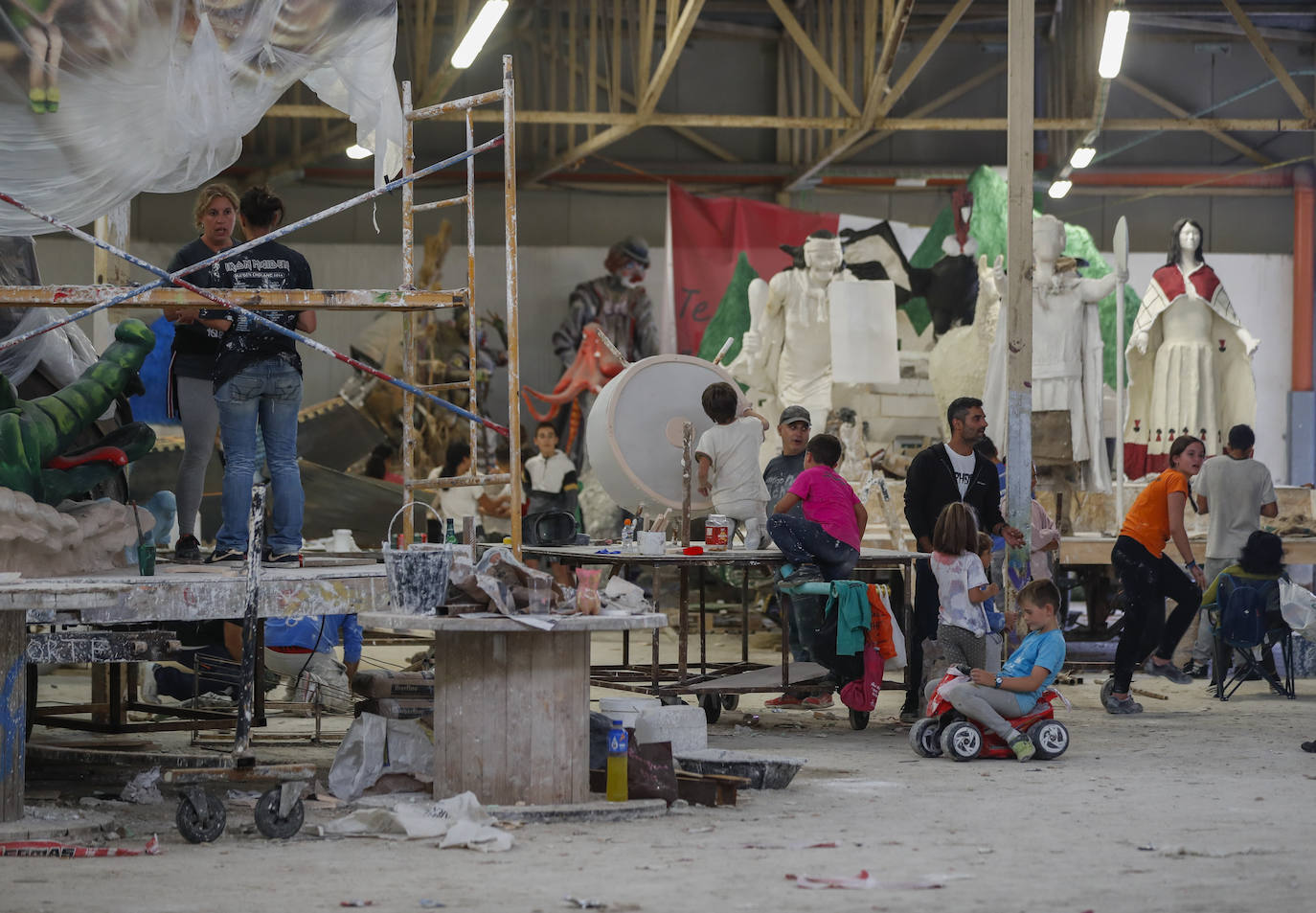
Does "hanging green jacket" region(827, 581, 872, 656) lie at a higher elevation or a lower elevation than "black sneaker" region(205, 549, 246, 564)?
lower

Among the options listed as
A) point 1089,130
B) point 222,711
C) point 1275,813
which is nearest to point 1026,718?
point 1275,813

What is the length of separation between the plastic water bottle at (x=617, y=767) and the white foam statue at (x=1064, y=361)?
7.73 m

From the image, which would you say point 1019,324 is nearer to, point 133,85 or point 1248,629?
point 1248,629

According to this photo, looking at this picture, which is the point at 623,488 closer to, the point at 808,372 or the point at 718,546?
the point at 718,546

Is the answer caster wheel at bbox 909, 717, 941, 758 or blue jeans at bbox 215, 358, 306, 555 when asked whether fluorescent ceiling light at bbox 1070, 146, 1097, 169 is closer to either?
caster wheel at bbox 909, 717, 941, 758

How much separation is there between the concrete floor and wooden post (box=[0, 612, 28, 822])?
374 mm

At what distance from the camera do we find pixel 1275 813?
18.3 feet

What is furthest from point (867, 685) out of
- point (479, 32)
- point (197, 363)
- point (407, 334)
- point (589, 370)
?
point (589, 370)

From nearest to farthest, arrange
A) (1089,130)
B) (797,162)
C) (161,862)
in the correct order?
1. (161,862)
2. (1089,130)
3. (797,162)

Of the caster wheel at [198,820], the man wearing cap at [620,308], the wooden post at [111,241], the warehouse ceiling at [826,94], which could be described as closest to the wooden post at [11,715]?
the caster wheel at [198,820]

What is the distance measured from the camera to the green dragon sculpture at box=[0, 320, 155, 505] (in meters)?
6.23

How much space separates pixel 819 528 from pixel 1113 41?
25.1 feet

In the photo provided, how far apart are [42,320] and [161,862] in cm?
344

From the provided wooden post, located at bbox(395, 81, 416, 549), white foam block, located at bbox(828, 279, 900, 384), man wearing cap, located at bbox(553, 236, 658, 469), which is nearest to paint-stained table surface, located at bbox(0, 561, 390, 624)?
wooden post, located at bbox(395, 81, 416, 549)
